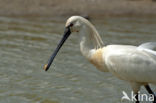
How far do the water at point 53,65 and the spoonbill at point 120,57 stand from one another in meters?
0.81

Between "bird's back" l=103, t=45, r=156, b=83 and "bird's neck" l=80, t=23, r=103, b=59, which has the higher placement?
"bird's neck" l=80, t=23, r=103, b=59

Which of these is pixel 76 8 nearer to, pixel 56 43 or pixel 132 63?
pixel 56 43

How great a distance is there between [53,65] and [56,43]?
1.49m

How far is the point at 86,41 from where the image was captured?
6.36m

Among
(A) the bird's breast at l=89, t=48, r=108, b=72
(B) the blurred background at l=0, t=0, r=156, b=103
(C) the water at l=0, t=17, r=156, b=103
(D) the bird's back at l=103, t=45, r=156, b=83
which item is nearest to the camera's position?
(D) the bird's back at l=103, t=45, r=156, b=83

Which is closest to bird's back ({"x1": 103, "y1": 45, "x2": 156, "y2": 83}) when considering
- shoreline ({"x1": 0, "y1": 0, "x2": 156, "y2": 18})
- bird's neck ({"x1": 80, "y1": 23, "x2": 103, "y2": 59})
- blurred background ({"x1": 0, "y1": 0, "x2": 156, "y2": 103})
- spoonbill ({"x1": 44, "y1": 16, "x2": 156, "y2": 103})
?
spoonbill ({"x1": 44, "y1": 16, "x2": 156, "y2": 103})

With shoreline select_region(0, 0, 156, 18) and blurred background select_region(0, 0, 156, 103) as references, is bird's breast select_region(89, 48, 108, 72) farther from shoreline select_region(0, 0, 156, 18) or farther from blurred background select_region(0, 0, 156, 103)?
shoreline select_region(0, 0, 156, 18)

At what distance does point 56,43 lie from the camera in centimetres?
1009

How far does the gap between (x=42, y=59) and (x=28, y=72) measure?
0.89 meters

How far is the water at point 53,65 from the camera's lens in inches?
277

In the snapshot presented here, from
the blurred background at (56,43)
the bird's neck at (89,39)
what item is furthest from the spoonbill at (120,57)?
the blurred background at (56,43)

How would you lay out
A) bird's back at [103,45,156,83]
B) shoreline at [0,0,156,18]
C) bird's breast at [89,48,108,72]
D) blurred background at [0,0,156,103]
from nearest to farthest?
bird's back at [103,45,156,83]
bird's breast at [89,48,108,72]
blurred background at [0,0,156,103]
shoreline at [0,0,156,18]

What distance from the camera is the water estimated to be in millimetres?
7043

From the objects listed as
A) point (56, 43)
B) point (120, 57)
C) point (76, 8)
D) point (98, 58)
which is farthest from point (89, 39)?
point (76, 8)
